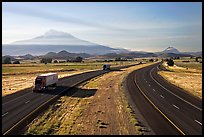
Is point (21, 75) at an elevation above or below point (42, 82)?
below

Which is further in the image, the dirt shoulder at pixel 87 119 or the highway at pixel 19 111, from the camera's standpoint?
the highway at pixel 19 111

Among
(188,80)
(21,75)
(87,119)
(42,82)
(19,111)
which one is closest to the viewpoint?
(87,119)

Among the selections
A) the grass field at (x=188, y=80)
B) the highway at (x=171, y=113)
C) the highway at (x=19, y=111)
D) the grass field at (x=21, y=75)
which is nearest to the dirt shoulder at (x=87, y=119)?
the highway at (x=19, y=111)

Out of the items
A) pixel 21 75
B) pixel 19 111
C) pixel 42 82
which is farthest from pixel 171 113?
pixel 21 75

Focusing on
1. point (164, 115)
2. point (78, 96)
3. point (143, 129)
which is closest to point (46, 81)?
point (78, 96)

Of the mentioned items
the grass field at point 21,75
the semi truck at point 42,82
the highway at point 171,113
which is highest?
the semi truck at point 42,82

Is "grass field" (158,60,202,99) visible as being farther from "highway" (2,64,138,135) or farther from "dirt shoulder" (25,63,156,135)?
"highway" (2,64,138,135)

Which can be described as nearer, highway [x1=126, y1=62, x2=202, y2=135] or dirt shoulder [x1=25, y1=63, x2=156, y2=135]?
dirt shoulder [x1=25, y1=63, x2=156, y2=135]

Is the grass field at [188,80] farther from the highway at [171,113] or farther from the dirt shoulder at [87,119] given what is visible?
the dirt shoulder at [87,119]

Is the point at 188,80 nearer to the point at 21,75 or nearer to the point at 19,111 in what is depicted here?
the point at 21,75

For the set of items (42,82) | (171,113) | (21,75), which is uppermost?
(42,82)

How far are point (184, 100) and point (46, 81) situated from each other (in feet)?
82.3

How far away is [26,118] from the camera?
Result: 2967cm

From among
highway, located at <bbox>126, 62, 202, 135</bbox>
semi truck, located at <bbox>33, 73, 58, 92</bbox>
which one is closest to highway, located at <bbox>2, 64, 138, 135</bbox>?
semi truck, located at <bbox>33, 73, 58, 92</bbox>
